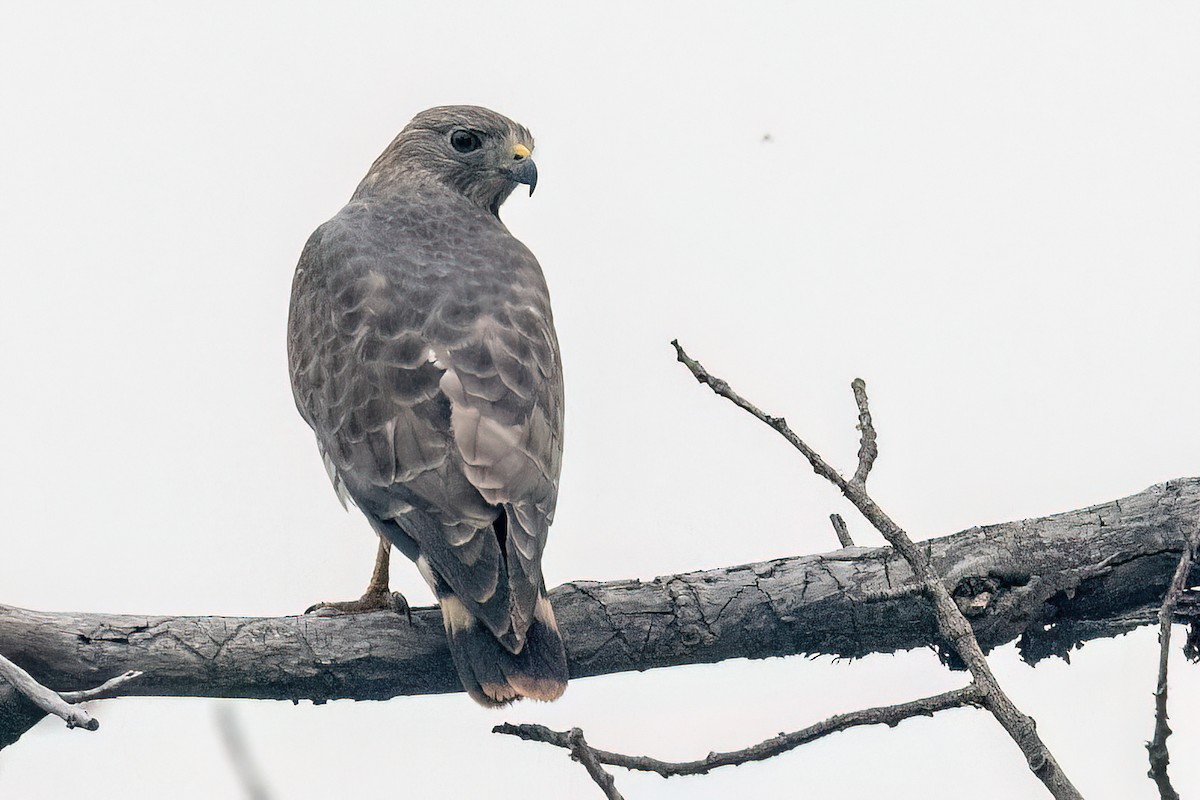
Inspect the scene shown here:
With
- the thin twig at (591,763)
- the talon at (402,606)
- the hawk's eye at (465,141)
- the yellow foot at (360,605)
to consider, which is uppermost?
the hawk's eye at (465,141)

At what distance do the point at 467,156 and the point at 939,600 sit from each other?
2813 millimetres

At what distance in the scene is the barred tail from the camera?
2953mm

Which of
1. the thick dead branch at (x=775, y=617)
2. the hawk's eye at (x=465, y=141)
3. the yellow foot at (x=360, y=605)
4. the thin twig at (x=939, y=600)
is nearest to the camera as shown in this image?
the thin twig at (x=939, y=600)

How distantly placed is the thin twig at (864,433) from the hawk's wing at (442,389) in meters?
0.77

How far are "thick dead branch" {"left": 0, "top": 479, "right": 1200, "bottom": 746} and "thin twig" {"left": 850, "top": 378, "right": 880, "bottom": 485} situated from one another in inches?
21.5

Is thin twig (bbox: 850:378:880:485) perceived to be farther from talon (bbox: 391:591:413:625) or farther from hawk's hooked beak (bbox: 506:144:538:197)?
hawk's hooked beak (bbox: 506:144:538:197)

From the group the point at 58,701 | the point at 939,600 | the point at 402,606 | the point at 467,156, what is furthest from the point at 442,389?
the point at 467,156

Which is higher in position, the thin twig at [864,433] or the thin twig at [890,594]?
the thin twig at [864,433]

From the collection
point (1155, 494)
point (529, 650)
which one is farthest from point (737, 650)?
point (1155, 494)

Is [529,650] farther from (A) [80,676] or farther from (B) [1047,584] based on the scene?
(B) [1047,584]

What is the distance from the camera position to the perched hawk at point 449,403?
301 centimetres

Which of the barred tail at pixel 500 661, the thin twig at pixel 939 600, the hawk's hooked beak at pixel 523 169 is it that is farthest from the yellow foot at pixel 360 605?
the thin twig at pixel 939 600

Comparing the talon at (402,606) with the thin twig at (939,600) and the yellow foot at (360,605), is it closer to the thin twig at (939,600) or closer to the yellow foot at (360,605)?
the yellow foot at (360,605)

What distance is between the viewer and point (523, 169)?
15.2 feet
